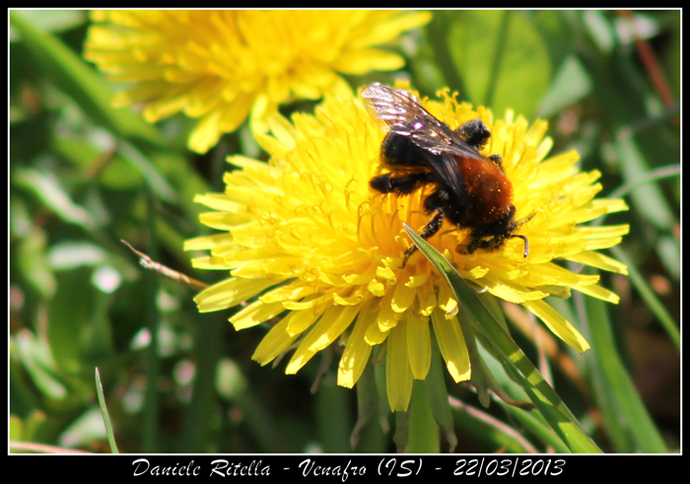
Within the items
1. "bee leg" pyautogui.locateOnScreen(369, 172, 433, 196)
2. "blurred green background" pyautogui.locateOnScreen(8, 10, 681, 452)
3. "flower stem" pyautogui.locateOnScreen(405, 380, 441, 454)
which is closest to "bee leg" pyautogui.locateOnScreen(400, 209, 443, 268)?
"bee leg" pyautogui.locateOnScreen(369, 172, 433, 196)

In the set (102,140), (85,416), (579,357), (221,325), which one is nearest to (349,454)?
(221,325)

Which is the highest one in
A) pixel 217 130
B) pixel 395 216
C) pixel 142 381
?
pixel 217 130

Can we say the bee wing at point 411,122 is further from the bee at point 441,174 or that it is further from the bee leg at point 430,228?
the bee leg at point 430,228

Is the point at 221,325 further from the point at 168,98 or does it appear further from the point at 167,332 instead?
the point at 168,98

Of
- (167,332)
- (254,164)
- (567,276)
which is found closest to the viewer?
(567,276)

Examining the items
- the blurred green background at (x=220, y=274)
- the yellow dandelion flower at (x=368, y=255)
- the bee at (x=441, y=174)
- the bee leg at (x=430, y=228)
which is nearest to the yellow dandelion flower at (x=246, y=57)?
the blurred green background at (x=220, y=274)

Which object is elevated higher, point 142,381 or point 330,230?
point 330,230

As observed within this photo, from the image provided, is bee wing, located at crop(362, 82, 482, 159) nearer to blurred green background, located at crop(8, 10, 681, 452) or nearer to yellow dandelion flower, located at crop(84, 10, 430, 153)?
yellow dandelion flower, located at crop(84, 10, 430, 153)
